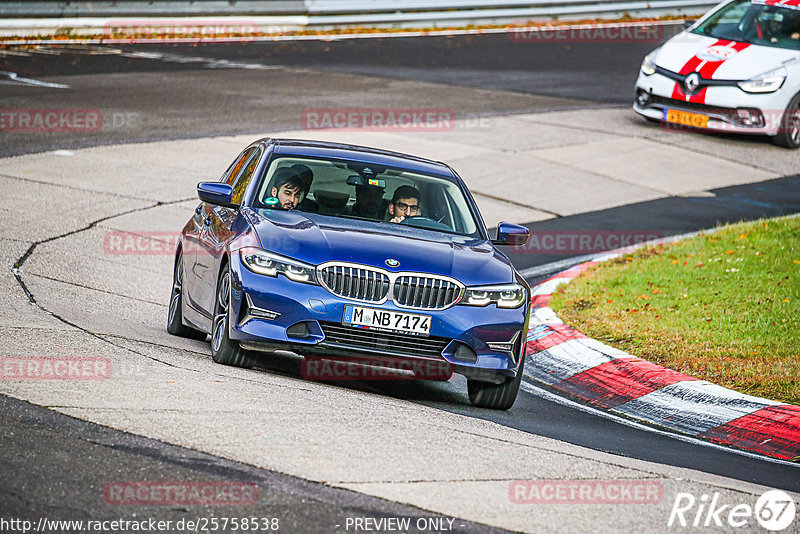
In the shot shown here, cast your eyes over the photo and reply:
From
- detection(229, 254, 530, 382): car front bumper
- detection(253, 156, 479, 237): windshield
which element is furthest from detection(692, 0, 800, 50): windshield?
detection(229, 254, 530, 382): car front bumper

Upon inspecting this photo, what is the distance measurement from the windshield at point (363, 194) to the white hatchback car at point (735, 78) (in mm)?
10813

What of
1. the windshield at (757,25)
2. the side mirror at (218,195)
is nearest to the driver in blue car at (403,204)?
the side mirror at (218,195)

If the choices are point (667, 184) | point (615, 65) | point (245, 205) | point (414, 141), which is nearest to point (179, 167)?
point (414, 141)

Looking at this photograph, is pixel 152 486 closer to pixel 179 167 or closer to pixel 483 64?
pixel 179 167

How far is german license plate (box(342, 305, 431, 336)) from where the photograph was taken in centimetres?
751

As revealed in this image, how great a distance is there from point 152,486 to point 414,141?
A: 13.6 meters

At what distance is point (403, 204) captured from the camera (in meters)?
8.82

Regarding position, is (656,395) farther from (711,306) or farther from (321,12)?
(321,12)

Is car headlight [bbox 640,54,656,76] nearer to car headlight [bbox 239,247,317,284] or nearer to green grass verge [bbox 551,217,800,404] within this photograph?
green grass verge [bbox 551,217,800,404]

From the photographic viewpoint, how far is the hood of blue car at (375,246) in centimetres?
767

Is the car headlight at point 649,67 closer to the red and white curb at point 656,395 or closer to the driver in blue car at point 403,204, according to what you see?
the red and white curb at point 656,395

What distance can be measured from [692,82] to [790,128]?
70.1 inches

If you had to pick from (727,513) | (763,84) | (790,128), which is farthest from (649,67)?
(727,513)

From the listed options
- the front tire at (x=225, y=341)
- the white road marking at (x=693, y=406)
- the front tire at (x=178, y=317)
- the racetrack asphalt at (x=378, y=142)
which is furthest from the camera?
the front tire at (x=178, y=317)
